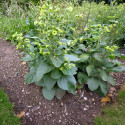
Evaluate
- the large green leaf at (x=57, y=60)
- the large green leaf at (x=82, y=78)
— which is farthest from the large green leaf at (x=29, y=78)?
the large green leaf at (x=82, y=78)

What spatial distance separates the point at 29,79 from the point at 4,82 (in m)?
0.70

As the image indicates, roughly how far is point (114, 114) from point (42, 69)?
4.63ft

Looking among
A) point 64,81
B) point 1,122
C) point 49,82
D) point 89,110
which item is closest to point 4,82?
point 1,122

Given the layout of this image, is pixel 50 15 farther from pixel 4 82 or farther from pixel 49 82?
pixel 4 82

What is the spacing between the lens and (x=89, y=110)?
2.09 meters

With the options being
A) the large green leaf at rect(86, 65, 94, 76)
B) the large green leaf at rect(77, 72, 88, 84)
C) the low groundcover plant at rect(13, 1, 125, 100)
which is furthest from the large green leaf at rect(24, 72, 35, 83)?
the large green leaf at rect(86, 65, 94, 76)

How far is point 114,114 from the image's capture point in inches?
81.6

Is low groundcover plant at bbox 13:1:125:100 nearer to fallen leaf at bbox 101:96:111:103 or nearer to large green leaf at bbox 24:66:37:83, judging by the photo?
large green leaf at bbox 24:66:37:83

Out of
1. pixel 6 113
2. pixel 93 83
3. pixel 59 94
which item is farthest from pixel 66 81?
pixel 6 113

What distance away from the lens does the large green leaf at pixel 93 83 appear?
6.80 feet

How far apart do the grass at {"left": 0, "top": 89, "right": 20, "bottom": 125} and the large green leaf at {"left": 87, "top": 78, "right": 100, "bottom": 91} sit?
1.23 m

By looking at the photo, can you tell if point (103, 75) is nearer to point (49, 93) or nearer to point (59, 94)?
point (59, 94)

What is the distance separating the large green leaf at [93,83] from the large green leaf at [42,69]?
0.76 m

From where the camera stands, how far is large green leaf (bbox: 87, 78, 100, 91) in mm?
2072
